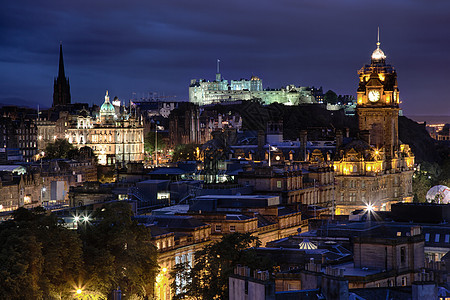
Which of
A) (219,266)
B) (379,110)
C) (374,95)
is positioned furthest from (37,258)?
(374,95)

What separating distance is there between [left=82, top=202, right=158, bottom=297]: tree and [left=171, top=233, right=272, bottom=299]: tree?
134 inches

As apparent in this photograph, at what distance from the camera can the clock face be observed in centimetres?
18100

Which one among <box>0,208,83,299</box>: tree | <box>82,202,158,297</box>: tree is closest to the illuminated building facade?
<box>82,202,158,297</box>: tree

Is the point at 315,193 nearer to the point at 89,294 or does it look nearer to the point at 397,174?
the point at 397,174

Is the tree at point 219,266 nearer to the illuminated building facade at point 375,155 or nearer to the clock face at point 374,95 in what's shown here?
the illuminated building facade at point 375,155

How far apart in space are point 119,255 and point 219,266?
883cm

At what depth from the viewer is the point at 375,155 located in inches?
6757

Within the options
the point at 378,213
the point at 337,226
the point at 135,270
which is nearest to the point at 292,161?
the point at 378,213

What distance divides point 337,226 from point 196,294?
21.5 meters

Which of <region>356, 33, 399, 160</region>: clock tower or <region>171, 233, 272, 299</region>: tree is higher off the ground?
<region>356, 33, 399, 160</region>: clock tower

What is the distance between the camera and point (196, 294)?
71188 millimetres

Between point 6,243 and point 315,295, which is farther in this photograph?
point 6,243

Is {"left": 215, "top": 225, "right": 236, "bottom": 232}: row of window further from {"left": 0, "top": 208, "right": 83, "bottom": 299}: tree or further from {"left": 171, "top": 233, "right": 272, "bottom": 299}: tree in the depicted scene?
{"left": 0, "top": 208, "right": 83, "bottom": 299}: tree

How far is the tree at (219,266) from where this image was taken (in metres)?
68.6
